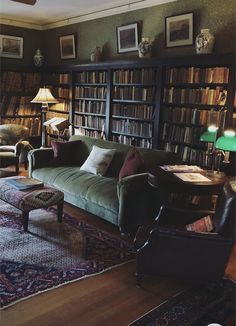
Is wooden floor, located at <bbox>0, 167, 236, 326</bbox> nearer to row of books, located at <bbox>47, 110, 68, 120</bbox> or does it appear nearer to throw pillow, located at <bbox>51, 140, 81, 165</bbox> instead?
throw pillow, located at <bbox>51, 140, 81, 165</bbox>

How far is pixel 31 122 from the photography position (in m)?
6.52

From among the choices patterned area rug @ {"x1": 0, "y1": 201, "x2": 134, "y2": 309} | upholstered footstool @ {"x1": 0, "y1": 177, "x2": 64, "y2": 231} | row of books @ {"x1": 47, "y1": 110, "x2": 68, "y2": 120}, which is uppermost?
row of books @ {"x1": 47, "y1": 110, "x2": 68, "y2": 120}

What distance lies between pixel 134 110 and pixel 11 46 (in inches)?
122

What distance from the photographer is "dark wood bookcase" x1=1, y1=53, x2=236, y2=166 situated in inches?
149

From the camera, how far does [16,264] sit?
8.23ft

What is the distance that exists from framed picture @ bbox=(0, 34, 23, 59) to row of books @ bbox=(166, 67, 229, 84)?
3493 millimetres

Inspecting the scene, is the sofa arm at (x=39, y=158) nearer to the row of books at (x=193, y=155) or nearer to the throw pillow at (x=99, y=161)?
the throw pillow at (x=99, y=161)

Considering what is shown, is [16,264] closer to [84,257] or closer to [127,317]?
[84,257]

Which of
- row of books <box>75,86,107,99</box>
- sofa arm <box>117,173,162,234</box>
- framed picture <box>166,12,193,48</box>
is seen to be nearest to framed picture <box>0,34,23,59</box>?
row of books <box>75,86,107,99</box>

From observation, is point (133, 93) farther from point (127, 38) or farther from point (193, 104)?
point (193, 104)

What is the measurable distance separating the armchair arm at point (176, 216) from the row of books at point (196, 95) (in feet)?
5.72

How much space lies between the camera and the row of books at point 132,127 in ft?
15.3

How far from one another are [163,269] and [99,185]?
1.32 meters

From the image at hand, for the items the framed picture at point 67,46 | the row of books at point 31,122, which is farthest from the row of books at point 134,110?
the row of books at point 31,122
